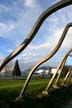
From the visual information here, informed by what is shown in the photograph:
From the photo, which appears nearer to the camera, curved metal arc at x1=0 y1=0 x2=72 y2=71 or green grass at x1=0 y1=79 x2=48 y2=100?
curved metal arc at x1=0 y1=0 x2=72 y2=71

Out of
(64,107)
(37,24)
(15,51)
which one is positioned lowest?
(64,107)

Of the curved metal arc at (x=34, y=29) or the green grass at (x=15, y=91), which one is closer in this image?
the curved metal arc at (x=34, y=29)

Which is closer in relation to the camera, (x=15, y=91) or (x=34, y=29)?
(x=34, y=29)

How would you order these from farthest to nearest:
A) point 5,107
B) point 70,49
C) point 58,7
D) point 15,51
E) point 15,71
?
point 15,71 < point 70,49 < point 5,107 < point 15,51 < point 58,7

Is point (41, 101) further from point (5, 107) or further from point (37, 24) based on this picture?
point (37, 24)

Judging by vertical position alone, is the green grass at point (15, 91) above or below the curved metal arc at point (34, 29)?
below

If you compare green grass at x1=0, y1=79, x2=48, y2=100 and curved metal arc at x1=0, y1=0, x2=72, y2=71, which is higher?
curved metal arc at x1=0, y1=0, x2=72, y2=71

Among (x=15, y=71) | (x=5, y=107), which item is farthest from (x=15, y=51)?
(x=15, y=71)

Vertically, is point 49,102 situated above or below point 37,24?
below

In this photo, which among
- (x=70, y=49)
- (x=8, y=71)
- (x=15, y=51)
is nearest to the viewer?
(x=15, y=51)

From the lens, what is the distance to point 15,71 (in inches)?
4688

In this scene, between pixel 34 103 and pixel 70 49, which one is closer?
pixel 34 103

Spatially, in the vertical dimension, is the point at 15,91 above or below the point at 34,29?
below

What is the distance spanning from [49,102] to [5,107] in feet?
16.0
